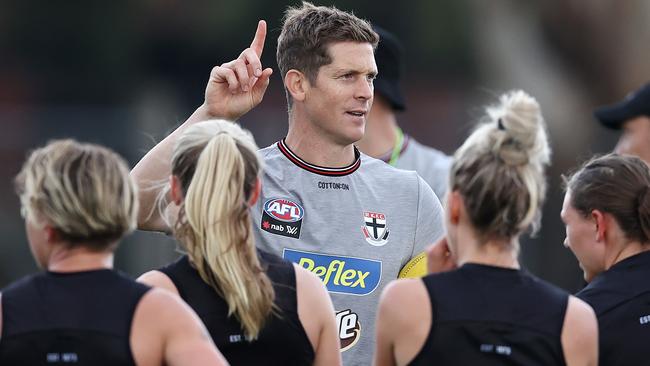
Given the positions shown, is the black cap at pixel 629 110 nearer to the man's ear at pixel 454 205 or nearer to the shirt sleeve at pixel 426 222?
the shirt sleeve at pixel 426 222

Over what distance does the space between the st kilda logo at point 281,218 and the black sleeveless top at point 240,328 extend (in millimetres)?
842

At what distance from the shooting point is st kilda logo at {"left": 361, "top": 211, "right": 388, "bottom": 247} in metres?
4.88

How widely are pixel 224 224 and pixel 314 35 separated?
1.42m

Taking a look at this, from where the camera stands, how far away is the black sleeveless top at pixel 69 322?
11.6 ft

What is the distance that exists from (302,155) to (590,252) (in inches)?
47.3

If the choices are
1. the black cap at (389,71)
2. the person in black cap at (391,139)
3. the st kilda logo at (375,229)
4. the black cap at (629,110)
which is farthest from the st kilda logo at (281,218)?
the black cap at (629,110)

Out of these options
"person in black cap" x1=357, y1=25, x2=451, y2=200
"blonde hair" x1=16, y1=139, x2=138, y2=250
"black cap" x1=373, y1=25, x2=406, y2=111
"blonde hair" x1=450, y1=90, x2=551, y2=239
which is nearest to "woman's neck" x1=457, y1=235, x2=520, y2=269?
"blonde hair" x1=450, y1=90, x2=551, y2=239

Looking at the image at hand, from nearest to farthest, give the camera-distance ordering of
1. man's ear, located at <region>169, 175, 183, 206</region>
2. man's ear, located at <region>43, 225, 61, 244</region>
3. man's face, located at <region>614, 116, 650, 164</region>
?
man's ear, located at <region>43, 225, 61, 244</region> < man's ear, located at <region>169, 175, 183, 206</region> < man's face, located at <region>614, 116, 650, 164</region>

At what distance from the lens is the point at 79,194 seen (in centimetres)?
363

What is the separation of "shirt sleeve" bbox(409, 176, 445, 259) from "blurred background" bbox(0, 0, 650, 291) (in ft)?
16.2

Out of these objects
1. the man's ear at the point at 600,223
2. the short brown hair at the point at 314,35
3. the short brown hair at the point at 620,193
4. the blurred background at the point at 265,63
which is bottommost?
the blurred background at the point at 265,63

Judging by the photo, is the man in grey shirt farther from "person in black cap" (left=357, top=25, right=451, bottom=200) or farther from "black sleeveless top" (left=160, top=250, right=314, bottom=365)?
"person in black cap" (left=357, top=25, right=451, bottom=200)

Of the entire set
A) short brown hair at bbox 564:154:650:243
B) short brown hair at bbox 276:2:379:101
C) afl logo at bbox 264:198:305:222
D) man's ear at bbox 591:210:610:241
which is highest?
short brown hair at bbox 276:2:379:101

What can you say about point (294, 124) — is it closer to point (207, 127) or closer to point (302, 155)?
point (302, 155)
